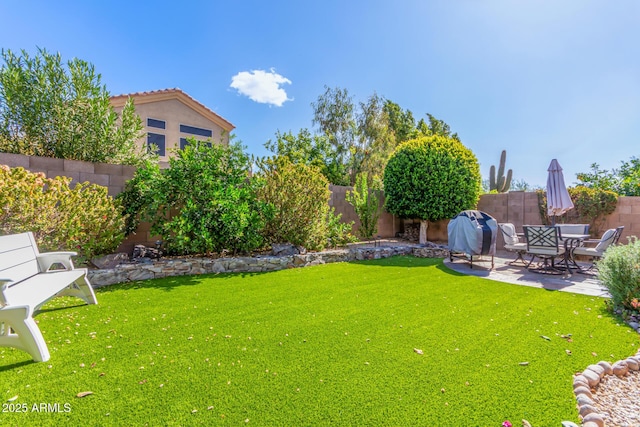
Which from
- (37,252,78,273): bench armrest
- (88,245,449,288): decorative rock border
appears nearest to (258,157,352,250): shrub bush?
(88,245,449,288): decorative rock border

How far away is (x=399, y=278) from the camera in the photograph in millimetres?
6133

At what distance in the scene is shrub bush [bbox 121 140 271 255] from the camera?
611 cm

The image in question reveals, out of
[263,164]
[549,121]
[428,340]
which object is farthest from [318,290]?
[549,121]

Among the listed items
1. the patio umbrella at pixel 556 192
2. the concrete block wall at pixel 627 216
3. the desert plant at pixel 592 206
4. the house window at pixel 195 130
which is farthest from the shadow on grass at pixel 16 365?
the house window at pixel 195 130

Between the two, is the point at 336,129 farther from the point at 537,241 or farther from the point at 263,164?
the point at 537,241

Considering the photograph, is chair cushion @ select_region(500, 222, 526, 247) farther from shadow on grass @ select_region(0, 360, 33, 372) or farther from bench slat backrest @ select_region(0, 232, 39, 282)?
bench slat backrest @ select_region(0, 232, 39, 282)

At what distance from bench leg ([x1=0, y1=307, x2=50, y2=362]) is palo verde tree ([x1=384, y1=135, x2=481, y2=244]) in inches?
386

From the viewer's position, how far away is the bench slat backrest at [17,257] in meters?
3.16

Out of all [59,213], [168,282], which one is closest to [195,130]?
[59,213]

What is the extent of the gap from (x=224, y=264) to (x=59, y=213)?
2924 mm

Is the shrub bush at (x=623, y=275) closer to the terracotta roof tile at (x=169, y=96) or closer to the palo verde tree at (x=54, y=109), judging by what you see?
the palo verde tree at (x=54, y=109)

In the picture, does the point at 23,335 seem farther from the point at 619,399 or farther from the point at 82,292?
the point at 619,399

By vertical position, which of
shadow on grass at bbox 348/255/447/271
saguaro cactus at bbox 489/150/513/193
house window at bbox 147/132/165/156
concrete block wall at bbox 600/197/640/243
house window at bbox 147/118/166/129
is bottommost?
shadow on grass at bbox 348/255/447/271

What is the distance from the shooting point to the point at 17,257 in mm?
3396
